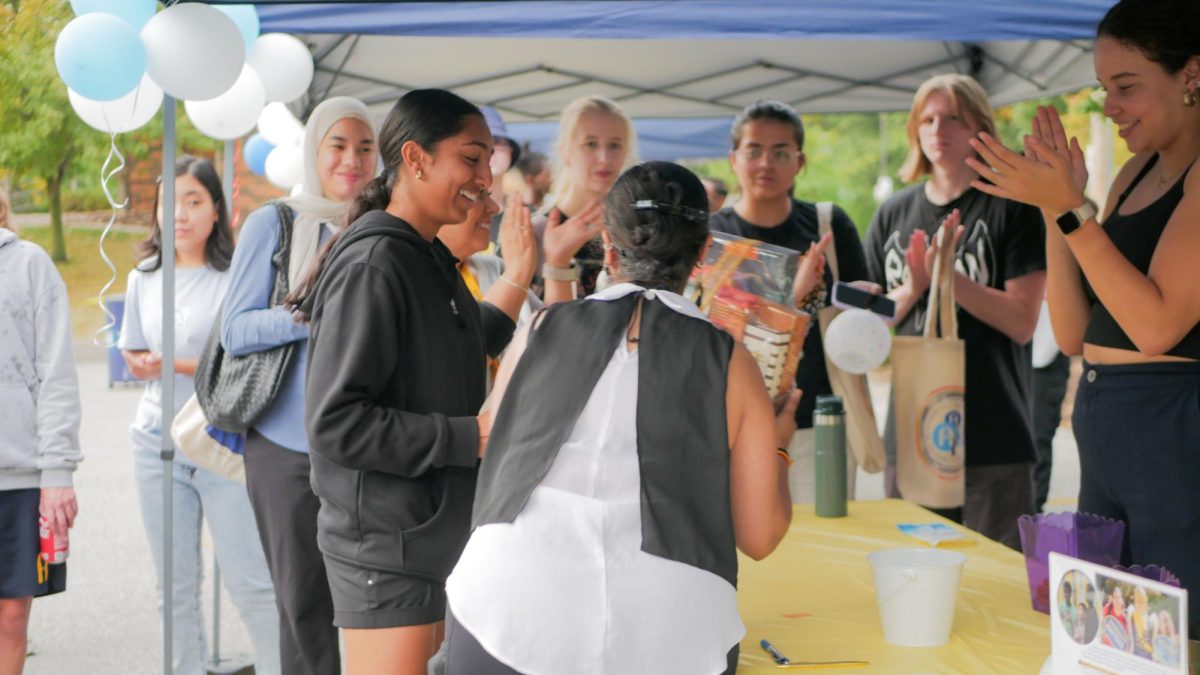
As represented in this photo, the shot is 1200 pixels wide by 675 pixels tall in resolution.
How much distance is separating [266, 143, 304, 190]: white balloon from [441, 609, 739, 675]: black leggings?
3.79m

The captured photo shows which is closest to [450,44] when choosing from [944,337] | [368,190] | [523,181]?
[523,181]

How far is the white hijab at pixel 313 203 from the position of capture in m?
2.74

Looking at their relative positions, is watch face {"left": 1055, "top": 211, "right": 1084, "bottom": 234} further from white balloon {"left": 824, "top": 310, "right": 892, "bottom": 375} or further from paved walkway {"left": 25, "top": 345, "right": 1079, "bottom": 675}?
paved walkway {"left": 25, "top": 345, "right": 1079, "bottom": 675}

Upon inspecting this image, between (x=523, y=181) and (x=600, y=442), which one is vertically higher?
(x=523, y=181)

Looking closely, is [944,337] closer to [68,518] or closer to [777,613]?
→ [777,613]

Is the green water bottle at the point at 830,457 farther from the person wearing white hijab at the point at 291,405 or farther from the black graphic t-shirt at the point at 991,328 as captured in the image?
the person wearing white hijab at the point at 291,405

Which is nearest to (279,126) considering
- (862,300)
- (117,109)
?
(117,109)

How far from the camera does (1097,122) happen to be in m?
14.1

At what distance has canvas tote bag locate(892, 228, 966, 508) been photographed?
111 inches

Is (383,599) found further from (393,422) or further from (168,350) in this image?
(168,350)

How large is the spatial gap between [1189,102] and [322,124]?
1.89m

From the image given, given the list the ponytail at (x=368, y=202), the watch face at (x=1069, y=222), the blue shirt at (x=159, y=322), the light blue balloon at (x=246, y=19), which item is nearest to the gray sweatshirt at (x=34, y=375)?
the blue shirt at (x=159, y=322)

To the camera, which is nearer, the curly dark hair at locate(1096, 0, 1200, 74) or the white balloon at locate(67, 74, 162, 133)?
the curly dark hair at locate(1096, 0, 1200, 74)

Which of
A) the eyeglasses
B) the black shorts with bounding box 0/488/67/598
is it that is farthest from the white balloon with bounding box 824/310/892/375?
the black shorts with bounding box 0/488/67/598
